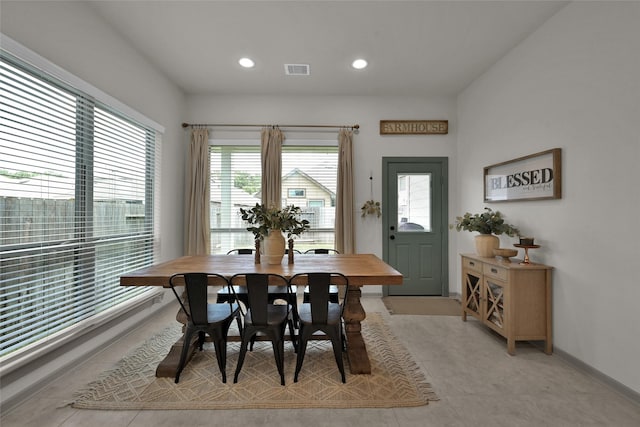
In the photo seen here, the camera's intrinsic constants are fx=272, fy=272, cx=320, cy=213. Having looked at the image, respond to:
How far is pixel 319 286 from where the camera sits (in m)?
1.96

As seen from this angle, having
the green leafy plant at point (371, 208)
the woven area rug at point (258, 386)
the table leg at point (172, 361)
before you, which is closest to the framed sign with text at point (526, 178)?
the green leafy plant at point (371, 208)

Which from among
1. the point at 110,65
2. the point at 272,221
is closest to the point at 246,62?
the point at 110,65

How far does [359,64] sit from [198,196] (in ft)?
9.57

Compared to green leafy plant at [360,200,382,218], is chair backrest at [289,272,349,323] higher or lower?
lower

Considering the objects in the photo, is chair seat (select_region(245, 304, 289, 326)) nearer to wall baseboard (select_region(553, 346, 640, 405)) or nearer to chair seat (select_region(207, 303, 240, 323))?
chair seat (select_region(207, 303, 240, 323))

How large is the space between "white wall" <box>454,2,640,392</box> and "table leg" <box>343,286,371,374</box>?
1.82 meters

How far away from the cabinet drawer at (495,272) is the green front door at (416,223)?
141 cm

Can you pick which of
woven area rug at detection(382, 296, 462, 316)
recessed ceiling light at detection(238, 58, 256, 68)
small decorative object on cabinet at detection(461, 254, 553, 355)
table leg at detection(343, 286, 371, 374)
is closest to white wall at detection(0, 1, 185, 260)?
recessed ceiling light at detection(238, 58, 256, 68)

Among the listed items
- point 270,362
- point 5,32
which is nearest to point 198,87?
point 5,32

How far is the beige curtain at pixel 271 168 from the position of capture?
13.6 feet

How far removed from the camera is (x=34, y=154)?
1.96 m

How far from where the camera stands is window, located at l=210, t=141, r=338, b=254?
14.1 ft

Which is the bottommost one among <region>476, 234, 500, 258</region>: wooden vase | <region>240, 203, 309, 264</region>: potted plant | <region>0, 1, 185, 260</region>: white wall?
<region>476, 234, 500, 258</region>: wooden vase

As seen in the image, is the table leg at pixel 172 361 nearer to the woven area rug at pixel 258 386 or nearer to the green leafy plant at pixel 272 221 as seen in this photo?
the woven area rug at pixel 258 386
